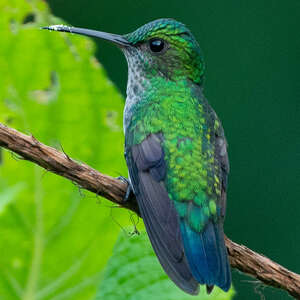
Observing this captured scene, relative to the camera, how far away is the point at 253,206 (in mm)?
4477

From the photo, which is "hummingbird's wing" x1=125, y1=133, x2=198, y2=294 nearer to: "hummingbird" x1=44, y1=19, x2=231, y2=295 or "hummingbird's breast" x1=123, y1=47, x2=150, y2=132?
"hummingbird" x1=44, y1=19, x2=231, y2=295

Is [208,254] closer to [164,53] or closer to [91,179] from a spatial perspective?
[91,179]

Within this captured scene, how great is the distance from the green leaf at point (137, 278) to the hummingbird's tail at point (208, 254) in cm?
19

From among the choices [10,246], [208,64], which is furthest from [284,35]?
[10,246]

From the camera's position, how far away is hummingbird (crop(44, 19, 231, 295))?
6.10 feet

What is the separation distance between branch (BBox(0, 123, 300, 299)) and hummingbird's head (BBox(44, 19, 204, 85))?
3.17 feet

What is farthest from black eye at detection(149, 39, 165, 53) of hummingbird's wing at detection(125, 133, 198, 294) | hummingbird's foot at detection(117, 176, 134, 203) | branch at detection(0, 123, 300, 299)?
branch at detection(0, 123, 300, 299)

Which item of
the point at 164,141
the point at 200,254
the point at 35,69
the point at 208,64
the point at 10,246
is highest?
Result: the point at 35,69

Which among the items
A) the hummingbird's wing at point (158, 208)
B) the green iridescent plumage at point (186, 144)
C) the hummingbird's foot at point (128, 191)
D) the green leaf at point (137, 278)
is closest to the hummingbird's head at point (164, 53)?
the green iridescent plumage at point (186, 144)

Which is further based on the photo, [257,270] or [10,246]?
[257,270]

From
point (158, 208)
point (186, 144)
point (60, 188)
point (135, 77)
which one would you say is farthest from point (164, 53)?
point (60, 188)

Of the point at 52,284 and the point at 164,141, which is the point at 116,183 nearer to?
the point at 52,284

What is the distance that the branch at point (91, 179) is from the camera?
154 centimetres

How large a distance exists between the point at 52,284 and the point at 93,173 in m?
0.30
